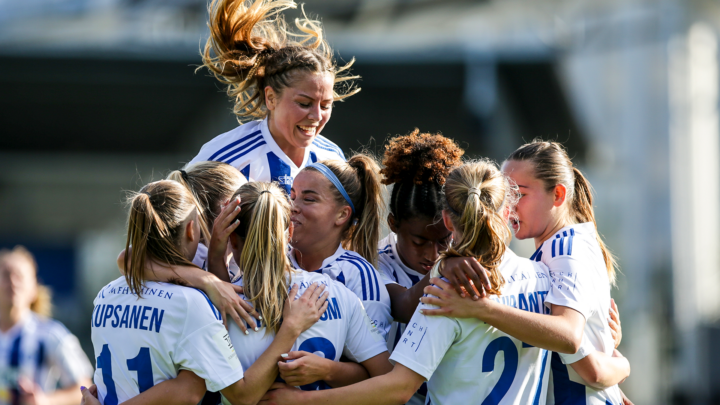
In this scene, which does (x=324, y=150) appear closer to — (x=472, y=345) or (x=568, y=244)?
(x=568, y=244)

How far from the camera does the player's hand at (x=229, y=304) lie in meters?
2.67

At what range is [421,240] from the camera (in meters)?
3.44

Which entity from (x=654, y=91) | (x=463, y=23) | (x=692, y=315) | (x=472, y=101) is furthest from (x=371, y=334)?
(x=463, y=23)

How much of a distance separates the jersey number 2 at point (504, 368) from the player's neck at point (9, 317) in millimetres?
5312

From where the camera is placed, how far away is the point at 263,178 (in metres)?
3.85

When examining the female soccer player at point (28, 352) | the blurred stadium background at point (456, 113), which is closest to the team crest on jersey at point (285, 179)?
the female soccer player at point (28, 352)

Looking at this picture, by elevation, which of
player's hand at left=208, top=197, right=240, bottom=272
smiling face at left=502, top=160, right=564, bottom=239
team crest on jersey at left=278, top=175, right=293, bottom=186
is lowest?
player's hand at left=208, top=197, right=240, bottom=272

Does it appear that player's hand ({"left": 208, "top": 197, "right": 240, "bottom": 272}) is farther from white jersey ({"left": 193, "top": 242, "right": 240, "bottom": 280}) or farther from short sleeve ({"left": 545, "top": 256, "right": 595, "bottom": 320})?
short sleeve ({"left": 545, "top": 256, "right": 595, "bottom": 320})

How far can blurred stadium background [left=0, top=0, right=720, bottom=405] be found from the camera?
13742mm

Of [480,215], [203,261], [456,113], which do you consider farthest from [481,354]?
[456,113]

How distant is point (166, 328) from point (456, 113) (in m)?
12.5

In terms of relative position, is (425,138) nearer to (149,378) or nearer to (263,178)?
(263,178)

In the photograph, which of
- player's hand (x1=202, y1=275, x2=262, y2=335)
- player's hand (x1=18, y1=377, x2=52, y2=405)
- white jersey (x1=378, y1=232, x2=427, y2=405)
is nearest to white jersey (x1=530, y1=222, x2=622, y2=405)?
white jersey (x1=378, y1=232, x2=427, y2=405)

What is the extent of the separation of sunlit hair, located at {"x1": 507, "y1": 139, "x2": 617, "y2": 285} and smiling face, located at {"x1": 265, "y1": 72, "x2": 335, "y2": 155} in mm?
1224
